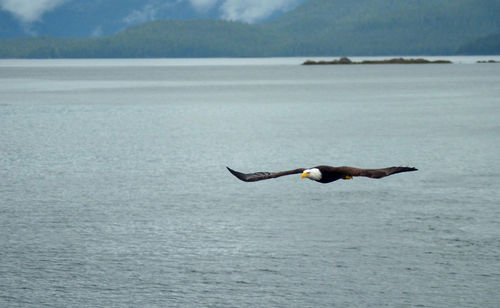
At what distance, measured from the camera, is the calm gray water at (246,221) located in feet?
100

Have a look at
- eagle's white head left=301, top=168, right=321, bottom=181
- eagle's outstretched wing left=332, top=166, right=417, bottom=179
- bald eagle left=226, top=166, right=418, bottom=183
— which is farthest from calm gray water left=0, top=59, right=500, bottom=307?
eagle's outstretched wing left=332, top=166, right=417, bottom=179

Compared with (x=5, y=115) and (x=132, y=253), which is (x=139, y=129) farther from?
(x=132, y=253)

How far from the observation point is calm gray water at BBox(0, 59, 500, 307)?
30531mm

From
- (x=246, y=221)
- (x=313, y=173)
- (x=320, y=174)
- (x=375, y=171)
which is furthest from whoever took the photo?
(x=246, y=221)

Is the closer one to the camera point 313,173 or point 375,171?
point 375,171

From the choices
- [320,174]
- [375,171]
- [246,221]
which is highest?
[375,171]

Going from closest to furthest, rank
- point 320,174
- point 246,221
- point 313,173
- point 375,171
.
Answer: point 375,171 → point 313,173 → point 320,174 → point 246,221

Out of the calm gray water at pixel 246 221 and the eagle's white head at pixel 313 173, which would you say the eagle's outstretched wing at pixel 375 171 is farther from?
the calm gray water at pixel 246 221

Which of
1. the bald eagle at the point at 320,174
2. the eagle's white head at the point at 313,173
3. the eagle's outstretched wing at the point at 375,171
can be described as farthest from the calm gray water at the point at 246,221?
the eagle's outstretched wing at the point at 375,171

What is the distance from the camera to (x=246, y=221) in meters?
40.0

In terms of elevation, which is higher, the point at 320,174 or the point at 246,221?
the point at 320,174

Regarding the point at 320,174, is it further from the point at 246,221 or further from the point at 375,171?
the point at 246,221

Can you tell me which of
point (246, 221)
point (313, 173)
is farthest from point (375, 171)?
point (246, 221)

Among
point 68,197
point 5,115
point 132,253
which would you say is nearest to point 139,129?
point 5,115
